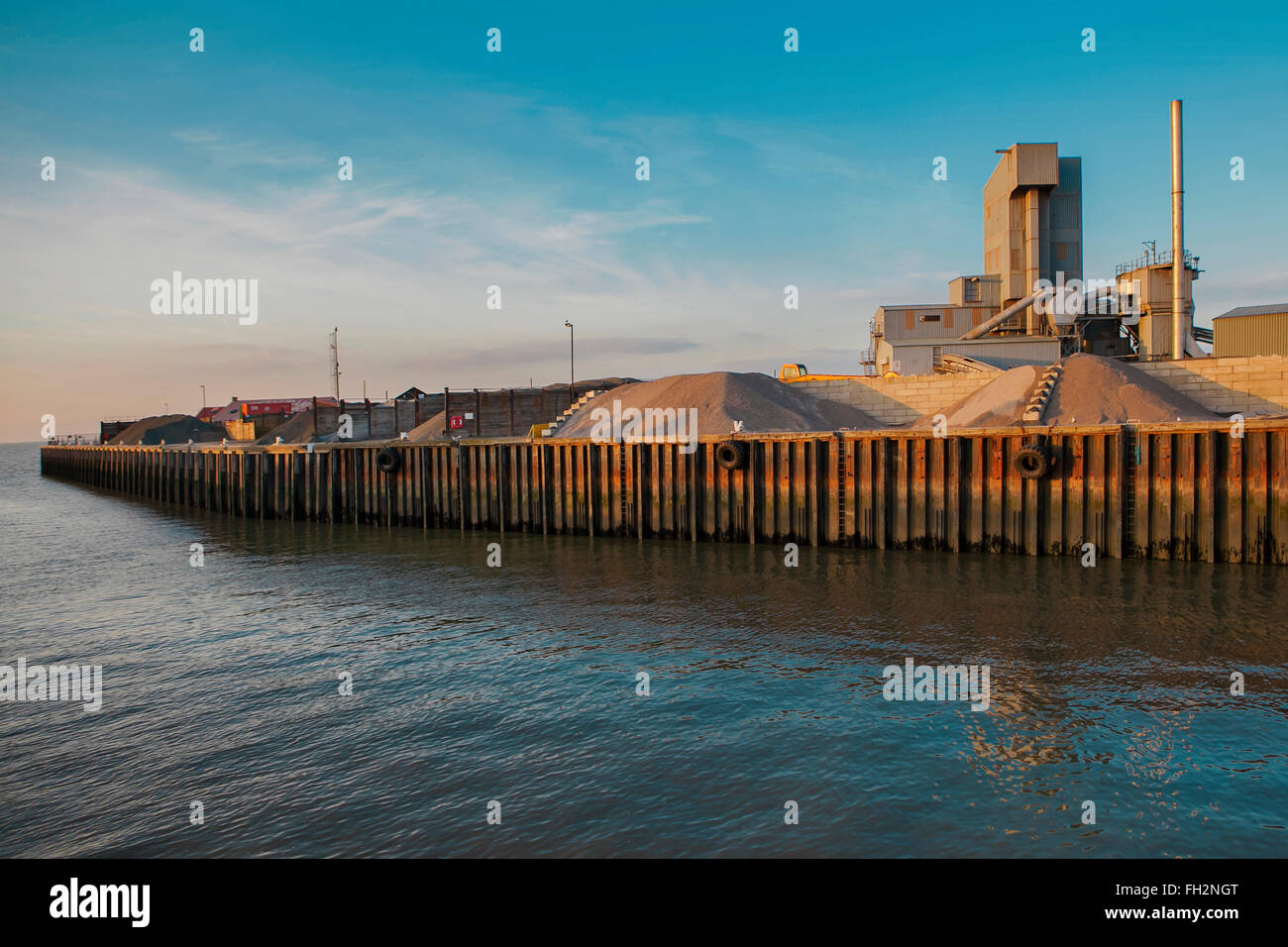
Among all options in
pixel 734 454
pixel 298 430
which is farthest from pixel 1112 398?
pixel 298 430

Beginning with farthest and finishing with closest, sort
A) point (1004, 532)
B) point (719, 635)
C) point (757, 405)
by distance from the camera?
1. point (757, 405)
2. point (1004, 532)
3. point (719, 635)

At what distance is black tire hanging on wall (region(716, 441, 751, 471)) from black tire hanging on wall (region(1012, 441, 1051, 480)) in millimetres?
9733

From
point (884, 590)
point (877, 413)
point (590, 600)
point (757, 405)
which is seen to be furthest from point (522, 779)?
point (877, 413)

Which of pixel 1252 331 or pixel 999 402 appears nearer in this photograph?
pixel 999 402

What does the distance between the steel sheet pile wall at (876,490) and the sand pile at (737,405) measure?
372 inches

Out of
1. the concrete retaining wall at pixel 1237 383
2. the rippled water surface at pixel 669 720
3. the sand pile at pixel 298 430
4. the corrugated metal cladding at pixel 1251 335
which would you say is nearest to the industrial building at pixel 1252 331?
the corrugated metal cladding at pixel 1251 335

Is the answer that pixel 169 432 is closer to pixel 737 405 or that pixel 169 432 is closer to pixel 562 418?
pixel 562 418

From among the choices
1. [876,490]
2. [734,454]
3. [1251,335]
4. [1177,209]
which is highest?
[1177,209]

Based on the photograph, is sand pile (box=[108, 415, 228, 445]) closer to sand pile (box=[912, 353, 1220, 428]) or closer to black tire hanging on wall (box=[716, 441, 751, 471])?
black tire hanging on wall (box=[716, 441, 751, 471])

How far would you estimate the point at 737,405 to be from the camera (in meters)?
45.5

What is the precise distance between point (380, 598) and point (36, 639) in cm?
823

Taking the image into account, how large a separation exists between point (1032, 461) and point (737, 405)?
69.0ft
